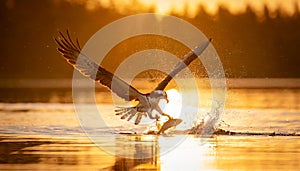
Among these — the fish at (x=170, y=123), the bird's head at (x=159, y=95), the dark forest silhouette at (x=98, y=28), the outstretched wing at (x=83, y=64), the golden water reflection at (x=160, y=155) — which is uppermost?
the dark forest silhouette at (x=98, y=28)

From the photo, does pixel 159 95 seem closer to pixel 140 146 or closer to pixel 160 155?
pixel 140 146

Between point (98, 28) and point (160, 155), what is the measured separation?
4351 centimetres

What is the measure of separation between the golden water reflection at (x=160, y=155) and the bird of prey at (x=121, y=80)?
506 millimetres

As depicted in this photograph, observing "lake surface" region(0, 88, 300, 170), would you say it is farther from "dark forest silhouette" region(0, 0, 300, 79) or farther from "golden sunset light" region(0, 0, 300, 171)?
"dark forest silhouette" region(0, 0, 300, 79)

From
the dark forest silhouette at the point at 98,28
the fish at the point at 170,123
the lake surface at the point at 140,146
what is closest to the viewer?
the lake surface at the point at 140,146

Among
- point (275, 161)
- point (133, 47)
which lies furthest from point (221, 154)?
point (133, 47)

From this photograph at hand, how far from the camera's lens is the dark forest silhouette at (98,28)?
1839 inches

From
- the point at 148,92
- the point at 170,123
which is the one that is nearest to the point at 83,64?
the point at 170,123

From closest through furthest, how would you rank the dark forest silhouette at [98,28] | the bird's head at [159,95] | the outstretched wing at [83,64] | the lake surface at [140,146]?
the lake surface at [140,146], the outstretched wing at [83,64], the bird's head at [159,95], the dark forest silhouette at [98,28]

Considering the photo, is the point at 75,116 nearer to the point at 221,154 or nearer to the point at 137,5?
the point at 221,154

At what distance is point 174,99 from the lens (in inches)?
1029

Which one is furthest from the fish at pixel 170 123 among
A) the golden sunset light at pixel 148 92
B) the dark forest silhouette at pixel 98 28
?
the dark forest silhouette at pixel 98 28

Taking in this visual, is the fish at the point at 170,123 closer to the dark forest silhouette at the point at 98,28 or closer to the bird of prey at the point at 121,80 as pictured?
the bird of prey at the point at 121,80

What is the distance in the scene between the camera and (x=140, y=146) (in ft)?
55.2
